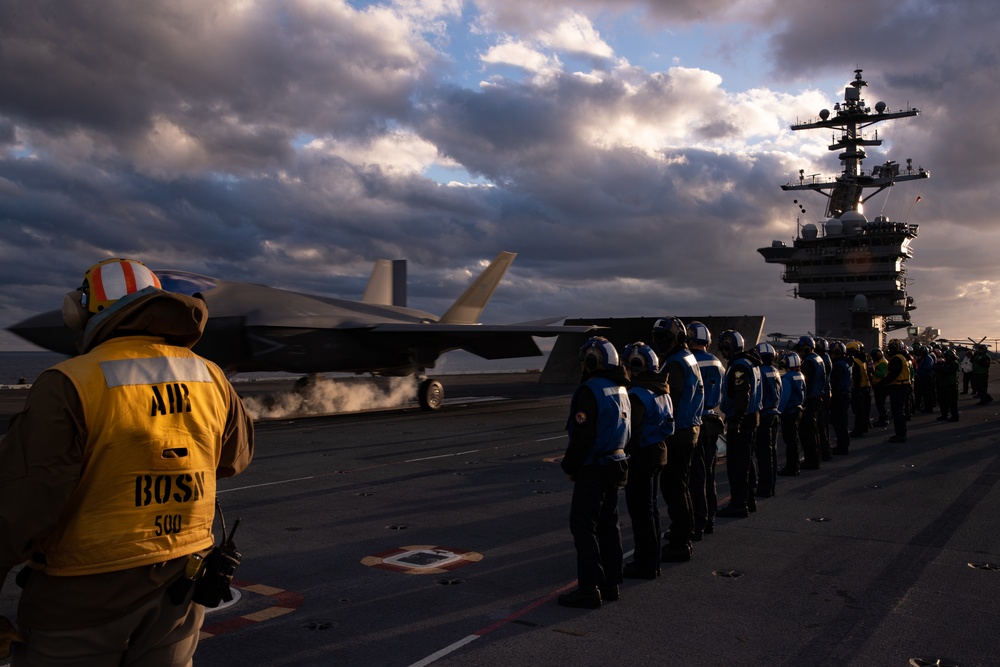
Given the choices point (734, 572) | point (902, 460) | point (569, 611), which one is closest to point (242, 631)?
point (569, 611)

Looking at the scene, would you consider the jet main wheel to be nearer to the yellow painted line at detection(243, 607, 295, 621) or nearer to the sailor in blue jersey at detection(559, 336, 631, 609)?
the sailor in blue jersey at detection(559, 336, 631, 609)

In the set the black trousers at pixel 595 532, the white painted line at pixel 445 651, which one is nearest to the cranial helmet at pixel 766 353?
the black trousers at pixel 595 532

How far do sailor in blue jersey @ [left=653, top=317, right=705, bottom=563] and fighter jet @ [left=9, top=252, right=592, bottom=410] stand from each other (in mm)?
10329

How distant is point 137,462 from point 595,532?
3.75m

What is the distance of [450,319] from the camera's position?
26406mm

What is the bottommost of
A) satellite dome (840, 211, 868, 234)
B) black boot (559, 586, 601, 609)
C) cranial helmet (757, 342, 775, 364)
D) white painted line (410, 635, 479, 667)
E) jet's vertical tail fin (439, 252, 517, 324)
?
white painted line (410, 635, 479, 667)

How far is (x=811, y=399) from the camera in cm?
1223

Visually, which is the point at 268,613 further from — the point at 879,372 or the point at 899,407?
the point at 879,372

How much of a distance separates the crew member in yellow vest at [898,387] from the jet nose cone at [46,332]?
17270mm

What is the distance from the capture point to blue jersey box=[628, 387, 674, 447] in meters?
6.14

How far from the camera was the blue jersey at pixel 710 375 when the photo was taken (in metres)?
7.56

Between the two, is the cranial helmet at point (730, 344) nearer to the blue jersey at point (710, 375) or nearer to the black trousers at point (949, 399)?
the blue jersey at point (710, 375)

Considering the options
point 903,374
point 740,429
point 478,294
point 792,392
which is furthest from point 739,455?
point 478,294

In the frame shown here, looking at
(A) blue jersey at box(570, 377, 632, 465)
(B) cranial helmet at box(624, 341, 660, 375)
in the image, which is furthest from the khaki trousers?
(B) cranial helmet at box(624, 341, 660, 375)
